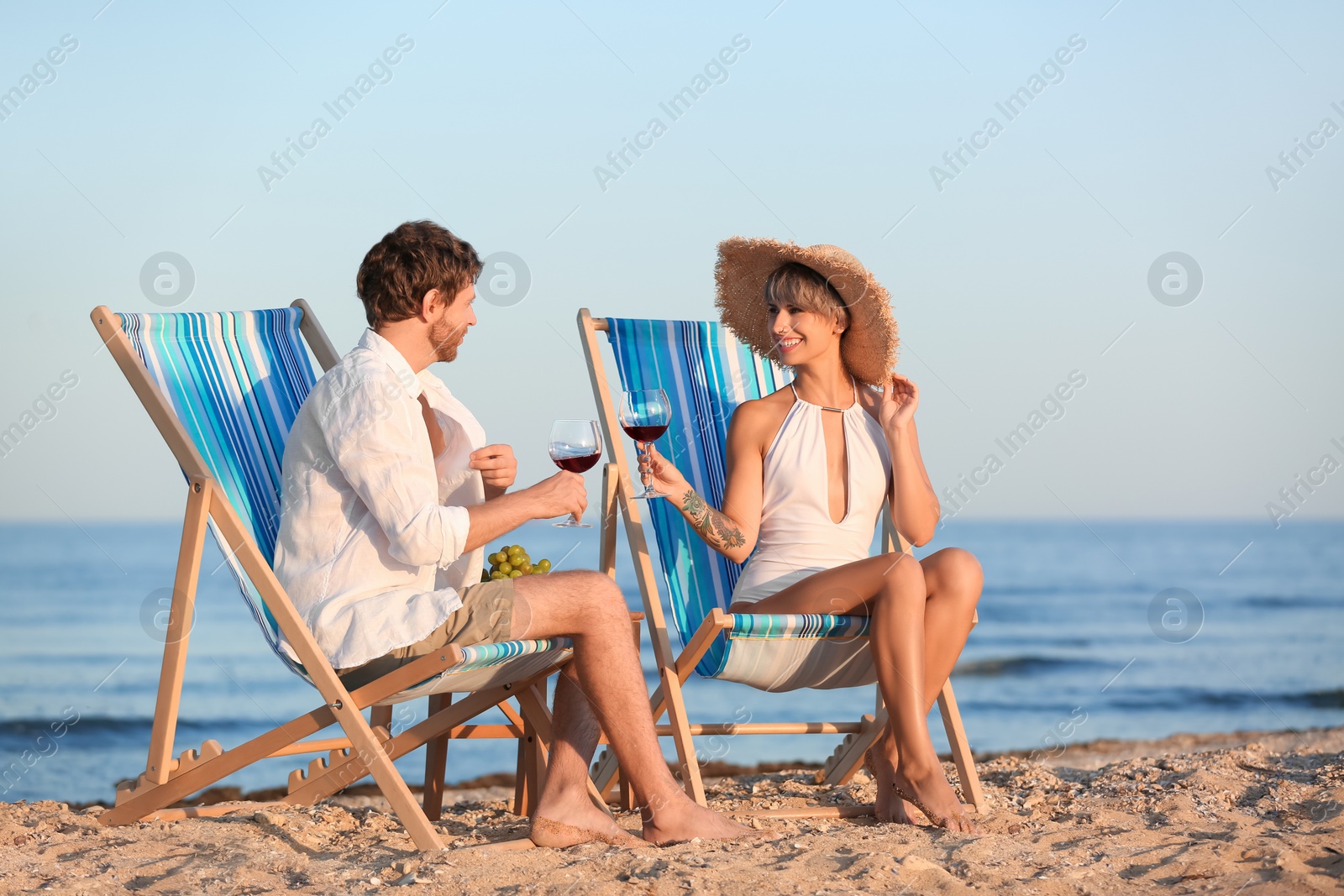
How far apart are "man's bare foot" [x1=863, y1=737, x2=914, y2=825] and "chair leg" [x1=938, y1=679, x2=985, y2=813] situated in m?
0.25

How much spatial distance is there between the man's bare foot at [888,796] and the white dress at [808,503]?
513 millimetres

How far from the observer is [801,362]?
11.1 ft

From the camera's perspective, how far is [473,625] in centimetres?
252

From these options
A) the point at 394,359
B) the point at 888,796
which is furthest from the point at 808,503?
the point at 394,359

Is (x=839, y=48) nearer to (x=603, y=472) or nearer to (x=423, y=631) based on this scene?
(x=603, y=472)

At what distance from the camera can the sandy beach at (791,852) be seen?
2209 millimetres

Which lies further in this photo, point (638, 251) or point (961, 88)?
point (961, 88)

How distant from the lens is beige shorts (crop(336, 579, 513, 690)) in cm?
251

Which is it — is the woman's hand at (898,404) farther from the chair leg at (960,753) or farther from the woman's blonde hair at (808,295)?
the chair leg at (960,753)

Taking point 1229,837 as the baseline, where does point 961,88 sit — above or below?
above

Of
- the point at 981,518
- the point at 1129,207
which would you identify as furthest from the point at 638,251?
the point at 981,518

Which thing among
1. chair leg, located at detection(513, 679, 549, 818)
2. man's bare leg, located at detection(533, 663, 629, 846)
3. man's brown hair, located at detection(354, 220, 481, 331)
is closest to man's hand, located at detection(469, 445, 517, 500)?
man's brown hair, located at detection(354, 220, 481, 331)

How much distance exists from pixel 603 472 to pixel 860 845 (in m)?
1.15

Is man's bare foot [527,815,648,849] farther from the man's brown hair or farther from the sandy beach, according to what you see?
the man's brown hair
